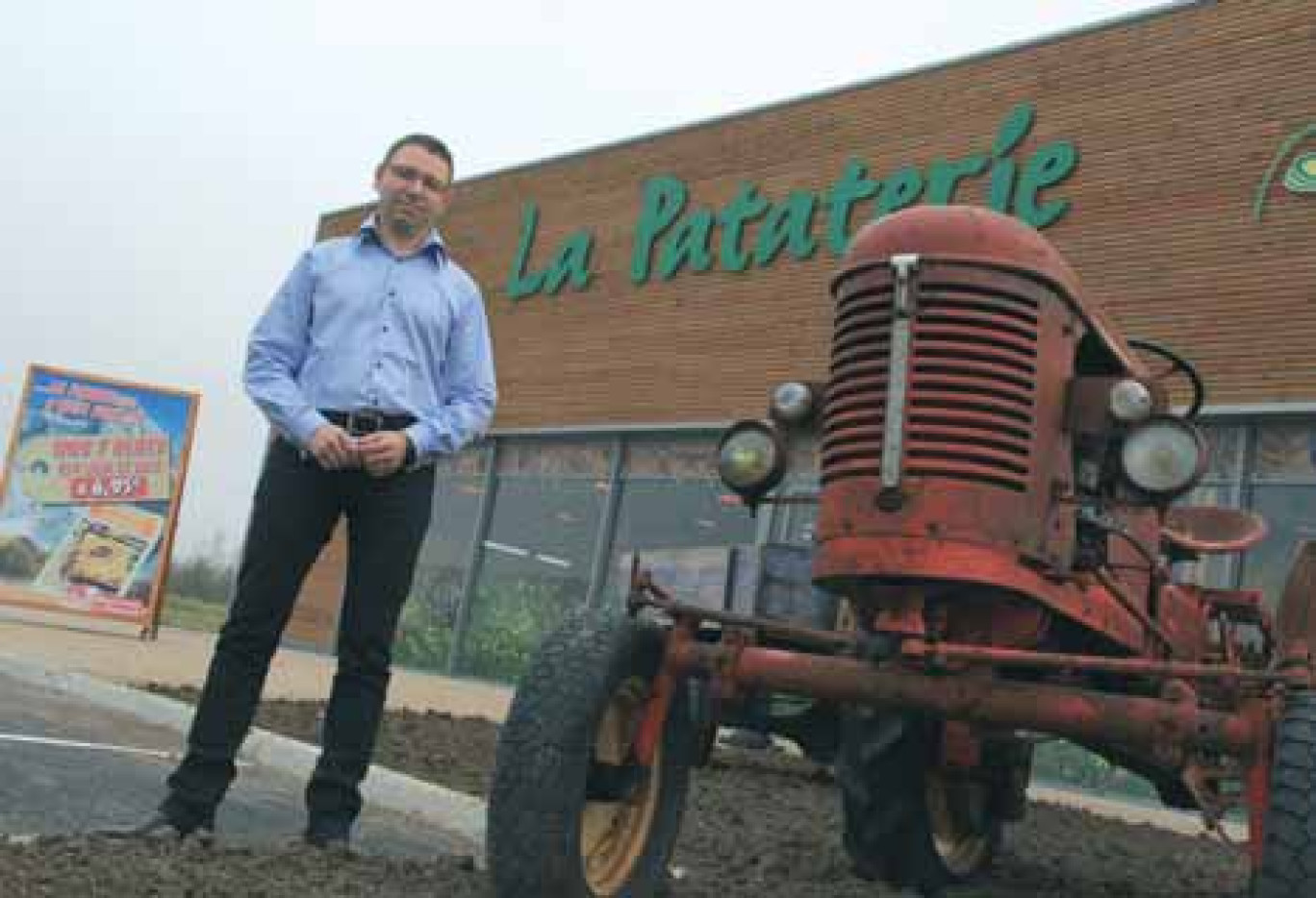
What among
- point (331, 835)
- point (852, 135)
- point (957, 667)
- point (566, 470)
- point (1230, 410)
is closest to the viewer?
point (957, 667)

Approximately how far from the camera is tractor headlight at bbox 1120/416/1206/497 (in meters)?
2.99

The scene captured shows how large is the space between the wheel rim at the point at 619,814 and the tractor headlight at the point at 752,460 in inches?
24.4

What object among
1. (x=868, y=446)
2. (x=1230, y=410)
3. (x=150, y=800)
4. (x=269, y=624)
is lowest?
(x=150, y=800)

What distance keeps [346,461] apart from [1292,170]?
837 centimetres

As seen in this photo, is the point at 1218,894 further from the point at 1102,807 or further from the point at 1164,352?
the point at 1102,807

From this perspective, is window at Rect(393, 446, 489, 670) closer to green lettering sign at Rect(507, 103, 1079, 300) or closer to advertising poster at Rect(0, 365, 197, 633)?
green lettering sign at Rect(507, 103, 1079, 300)

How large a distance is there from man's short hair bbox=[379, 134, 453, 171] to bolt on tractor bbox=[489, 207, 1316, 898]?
1.14m

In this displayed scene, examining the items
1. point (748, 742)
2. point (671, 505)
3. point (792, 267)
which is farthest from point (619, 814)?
point (671, 505)

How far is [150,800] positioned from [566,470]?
10.9 meters

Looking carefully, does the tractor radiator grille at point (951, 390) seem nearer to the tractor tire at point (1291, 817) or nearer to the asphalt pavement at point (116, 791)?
the tractor tire at point (1291, 817)

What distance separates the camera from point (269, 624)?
3555 mm

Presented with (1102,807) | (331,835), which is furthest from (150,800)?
(1102,807)

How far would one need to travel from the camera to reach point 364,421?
3.59 metres

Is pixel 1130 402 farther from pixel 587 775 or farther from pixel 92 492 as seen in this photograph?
pixel 92 492
